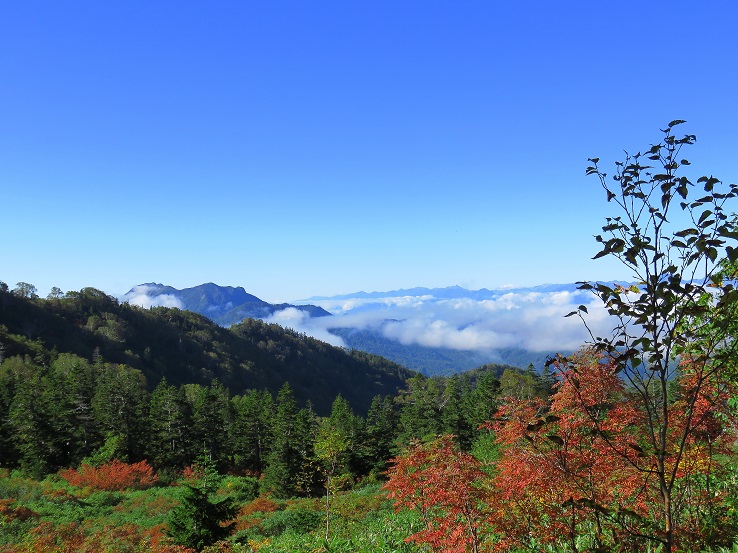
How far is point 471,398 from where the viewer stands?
57.7 meters

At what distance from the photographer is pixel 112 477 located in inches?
1521

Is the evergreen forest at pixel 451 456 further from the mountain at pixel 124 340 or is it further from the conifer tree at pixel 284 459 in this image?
the mountain at pixel 124 340

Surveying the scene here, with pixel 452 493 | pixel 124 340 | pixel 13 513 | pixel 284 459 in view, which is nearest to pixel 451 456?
pixel 452 493

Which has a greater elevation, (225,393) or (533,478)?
(533,478)

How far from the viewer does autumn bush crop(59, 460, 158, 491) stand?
37562 mm

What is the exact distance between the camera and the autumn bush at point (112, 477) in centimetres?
3756

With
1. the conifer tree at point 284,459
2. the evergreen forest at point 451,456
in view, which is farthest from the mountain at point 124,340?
the conifer tree at point 284,459

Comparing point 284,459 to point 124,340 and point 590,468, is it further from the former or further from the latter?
point 124,340

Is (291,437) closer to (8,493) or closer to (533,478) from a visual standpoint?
(8,493)

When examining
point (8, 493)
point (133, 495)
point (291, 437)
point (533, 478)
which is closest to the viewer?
point (533, 478)

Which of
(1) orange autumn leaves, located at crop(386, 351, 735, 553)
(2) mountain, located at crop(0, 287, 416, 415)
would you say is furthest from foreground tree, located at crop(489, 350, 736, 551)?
(2) mountain, located at crop(0, 287, 416, 415)

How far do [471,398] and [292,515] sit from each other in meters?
37.4

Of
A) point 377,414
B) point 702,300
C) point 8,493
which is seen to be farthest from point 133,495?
point 702,300

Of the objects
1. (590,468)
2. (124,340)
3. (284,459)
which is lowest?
(284,459)
